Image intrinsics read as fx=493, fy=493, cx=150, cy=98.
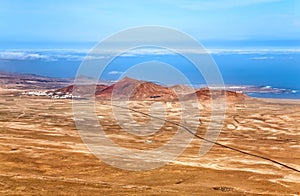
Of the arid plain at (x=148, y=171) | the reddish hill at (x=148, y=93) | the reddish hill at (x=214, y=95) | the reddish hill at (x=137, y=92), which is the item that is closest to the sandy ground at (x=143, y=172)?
the arid plain at (x=148, y=171)

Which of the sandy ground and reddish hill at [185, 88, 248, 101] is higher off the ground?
reddish hill at [185, 88, 248, 101]

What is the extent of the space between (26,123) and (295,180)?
35.1 meters

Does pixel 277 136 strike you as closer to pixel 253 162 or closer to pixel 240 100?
pixel 253 162

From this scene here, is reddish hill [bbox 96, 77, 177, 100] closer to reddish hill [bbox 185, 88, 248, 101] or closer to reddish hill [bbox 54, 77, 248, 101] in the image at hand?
reddish hill [bbox 54, 77, 248, 101]

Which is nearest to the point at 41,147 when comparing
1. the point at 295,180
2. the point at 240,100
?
the point at 295,180

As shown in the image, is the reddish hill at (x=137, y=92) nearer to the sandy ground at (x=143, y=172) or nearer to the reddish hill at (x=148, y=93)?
the reddish hill at (x=148, y=93)

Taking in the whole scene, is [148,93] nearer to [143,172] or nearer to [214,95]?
[214,95]

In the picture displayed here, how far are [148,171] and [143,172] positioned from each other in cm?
49

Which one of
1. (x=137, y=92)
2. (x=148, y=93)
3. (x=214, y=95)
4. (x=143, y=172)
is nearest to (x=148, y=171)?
(x=143, y=172)

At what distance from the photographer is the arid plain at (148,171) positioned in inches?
1171

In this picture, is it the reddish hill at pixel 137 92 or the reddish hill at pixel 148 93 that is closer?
the reddish hill at pixel 148 93

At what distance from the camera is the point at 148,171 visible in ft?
115

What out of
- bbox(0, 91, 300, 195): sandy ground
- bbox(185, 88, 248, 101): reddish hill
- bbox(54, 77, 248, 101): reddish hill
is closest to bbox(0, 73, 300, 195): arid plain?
bbox(0, 91, 300, 195): sandy ground

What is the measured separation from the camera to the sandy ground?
29672 mm
